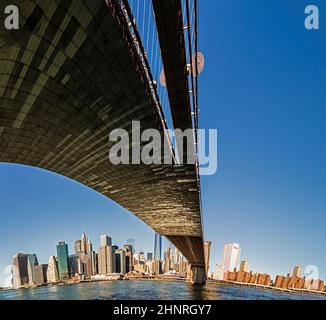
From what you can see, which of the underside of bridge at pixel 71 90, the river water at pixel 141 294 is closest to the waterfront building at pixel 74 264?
the river water at pixel 141 294

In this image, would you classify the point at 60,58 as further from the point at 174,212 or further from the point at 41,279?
the point at 41,279

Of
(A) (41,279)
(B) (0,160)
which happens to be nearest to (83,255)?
(A) (41,279)

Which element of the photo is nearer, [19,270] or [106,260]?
[19,270]

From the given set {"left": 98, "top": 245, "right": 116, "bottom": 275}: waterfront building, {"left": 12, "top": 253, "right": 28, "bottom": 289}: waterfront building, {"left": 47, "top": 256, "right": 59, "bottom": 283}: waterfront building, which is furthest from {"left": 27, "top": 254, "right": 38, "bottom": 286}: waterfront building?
{"left": 98, "top": 245, "right": 116, "bottom": 275}: waterfront building

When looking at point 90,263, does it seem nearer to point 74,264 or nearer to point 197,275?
point 74,264

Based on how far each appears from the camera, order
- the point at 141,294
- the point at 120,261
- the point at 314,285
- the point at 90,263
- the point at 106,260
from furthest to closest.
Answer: the point at 120,261 → the point at 90,263 → the point at 106,260 → the point at 314,285 → the point at 141,294

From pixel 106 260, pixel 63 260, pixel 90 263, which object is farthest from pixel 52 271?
pixel 106 260
